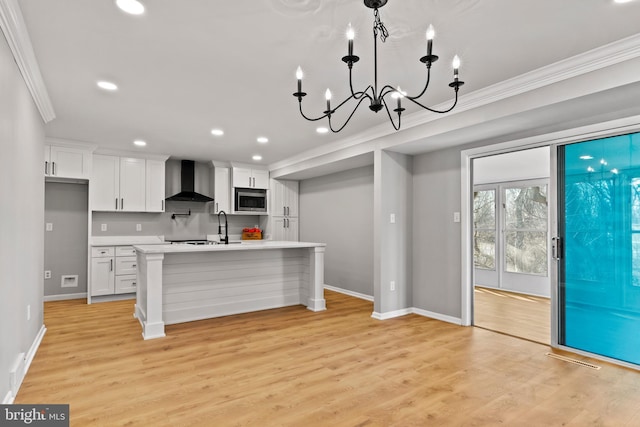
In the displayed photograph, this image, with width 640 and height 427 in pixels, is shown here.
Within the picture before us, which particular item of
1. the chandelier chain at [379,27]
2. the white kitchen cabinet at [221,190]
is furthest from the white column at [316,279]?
the chandelier chain at [379,27]

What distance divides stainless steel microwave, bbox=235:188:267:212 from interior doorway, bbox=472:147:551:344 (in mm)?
3876

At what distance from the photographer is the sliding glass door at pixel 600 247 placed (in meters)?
2.96

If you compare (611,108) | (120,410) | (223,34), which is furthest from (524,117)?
(120,410)

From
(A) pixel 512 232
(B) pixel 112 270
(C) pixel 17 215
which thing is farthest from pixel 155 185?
(A) pixel 512 232

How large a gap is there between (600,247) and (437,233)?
1.67 meters

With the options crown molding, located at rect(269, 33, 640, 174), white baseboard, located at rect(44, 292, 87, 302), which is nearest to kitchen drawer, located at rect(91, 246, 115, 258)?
white baseboard, located at rect(44, 292, 87, 302)

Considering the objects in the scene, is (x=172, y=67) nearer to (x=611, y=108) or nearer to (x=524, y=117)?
(x=524, y=117)

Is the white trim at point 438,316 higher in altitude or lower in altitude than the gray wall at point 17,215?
lower

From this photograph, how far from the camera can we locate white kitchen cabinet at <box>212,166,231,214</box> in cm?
671

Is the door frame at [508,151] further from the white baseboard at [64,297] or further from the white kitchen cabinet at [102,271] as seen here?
the white baseboard at [64,297]

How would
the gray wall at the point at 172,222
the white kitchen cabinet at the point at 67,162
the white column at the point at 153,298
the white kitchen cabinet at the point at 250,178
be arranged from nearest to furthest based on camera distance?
the white column at the point at 153,298 → the white kitchen cabinet at the point at 67,162 → the gray wall at the point at 172,222 → the white kitchen cabinet at the point at 250,178

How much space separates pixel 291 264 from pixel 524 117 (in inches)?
→ 130

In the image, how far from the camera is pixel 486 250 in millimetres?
6891

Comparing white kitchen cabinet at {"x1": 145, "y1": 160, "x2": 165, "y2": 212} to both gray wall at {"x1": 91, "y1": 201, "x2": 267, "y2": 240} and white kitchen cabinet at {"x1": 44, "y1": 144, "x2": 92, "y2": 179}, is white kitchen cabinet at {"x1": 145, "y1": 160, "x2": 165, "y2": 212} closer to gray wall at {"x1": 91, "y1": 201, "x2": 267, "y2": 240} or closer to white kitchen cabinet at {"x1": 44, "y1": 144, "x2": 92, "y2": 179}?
gray wall at {"x1": 91, "y1": 201, "x2": 267, "y2": 240}
